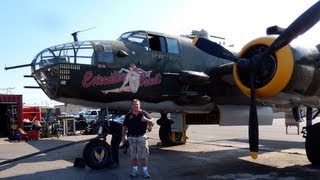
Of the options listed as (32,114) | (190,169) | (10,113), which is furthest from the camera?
(32,114)

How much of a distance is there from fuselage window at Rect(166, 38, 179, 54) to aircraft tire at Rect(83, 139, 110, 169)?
3.83m

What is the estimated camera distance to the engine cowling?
397 inches

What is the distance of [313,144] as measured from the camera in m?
11.7

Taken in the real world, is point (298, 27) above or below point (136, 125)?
above

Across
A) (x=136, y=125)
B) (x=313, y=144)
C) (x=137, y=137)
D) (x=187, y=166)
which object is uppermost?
(x=136, y=125)

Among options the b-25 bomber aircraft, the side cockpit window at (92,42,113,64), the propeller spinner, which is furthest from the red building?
the propeller spinner

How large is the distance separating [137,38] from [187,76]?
1.89m

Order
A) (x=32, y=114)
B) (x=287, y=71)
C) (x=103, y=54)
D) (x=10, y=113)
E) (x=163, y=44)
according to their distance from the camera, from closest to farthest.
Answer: (x=287, y=71) < (x=103, y=54) < (x=163, y=44) < (x=10, y=113) < (x=32, y=114)

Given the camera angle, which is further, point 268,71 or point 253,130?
point 268,71

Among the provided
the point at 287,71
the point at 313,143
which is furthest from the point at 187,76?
the point at 313,143

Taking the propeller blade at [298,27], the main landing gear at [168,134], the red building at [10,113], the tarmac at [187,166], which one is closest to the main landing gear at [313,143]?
the tarmac at [187,166]

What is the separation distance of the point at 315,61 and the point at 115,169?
5.62 meters

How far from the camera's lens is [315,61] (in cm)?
1044

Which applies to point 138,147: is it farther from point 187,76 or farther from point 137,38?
point 137,38
